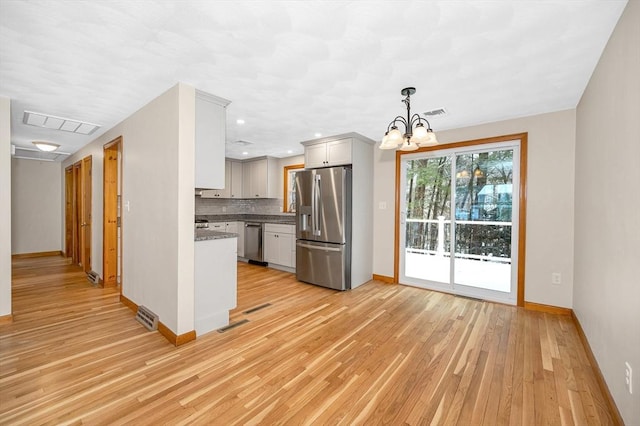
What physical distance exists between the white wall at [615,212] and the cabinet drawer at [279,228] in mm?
4140

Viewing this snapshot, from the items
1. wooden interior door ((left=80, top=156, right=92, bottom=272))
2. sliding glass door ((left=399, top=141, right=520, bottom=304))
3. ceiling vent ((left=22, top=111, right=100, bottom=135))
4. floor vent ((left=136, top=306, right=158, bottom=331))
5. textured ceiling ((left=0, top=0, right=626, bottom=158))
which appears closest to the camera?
textured ceiling ((left=0, top=0, right=626, bottom=158))

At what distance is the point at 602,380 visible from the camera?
185cm

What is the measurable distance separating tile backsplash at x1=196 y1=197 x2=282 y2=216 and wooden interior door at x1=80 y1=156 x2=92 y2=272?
6.22ft

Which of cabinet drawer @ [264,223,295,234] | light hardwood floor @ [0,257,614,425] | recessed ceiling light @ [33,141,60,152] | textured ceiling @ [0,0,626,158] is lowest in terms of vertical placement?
light hardwood floor @ [0,257,614,425]

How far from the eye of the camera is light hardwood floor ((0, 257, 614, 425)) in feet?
5.37

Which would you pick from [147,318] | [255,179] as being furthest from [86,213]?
[147,318]

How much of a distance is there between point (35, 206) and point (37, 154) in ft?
4.45

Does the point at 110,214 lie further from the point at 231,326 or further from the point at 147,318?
the point at 231,326

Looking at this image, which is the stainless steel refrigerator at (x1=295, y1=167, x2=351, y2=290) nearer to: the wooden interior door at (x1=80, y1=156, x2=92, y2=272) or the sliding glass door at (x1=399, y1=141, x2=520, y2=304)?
the sliding glass door at (x1=399, y1=141, x2=520, y2=304)

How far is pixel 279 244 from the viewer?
543 centimetres

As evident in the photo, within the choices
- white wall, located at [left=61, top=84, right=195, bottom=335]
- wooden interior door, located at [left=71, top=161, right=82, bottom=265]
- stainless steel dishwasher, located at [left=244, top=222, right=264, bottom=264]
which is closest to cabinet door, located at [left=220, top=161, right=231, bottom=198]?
stainless steel dishwasher, located at [left=244, top=222, right=264, bottom=264]

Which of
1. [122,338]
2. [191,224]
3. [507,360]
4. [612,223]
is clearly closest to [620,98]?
[612,223]

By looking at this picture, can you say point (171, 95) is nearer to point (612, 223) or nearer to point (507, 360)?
point (612, 223)

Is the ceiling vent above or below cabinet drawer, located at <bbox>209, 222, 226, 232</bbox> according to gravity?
above
